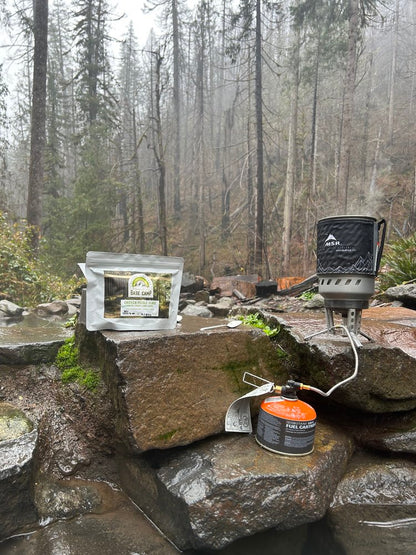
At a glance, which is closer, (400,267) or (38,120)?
(400,267)

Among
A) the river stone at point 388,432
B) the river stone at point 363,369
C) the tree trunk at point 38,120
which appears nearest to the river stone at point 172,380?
the river stone at point 363,369

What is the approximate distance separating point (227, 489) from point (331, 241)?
143cm

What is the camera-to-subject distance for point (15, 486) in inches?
64.0

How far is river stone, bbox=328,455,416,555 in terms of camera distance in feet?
5.86

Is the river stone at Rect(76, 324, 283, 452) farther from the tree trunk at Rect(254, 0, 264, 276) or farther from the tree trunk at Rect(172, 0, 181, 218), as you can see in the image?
the tree trunk at Rect(172, 0, 181, 218)

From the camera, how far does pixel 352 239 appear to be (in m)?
2.06

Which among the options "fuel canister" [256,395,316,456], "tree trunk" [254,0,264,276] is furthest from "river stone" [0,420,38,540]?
"tree trunk" [254,0,264,276]

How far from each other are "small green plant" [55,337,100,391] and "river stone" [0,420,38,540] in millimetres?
560

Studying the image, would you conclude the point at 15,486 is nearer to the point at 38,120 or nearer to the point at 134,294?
the point at 134,294

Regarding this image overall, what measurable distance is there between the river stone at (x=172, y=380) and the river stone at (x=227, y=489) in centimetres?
14

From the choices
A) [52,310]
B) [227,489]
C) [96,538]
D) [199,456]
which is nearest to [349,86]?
[52,310]

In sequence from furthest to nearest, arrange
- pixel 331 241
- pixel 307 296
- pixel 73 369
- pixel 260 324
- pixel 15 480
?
pixel 307 296 → pixel 260 324 → pixel 73 369 → pixel 331 241 → pixel 15 480

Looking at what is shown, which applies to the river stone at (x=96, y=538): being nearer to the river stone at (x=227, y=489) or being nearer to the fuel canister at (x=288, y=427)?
the river stone at (x=227, y=489)

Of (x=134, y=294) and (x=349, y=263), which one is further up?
(x=349, y=263)
